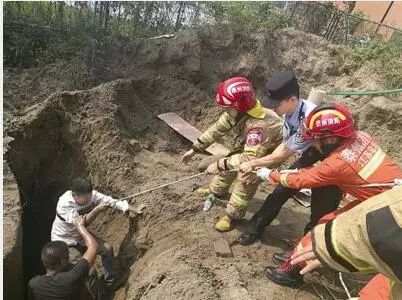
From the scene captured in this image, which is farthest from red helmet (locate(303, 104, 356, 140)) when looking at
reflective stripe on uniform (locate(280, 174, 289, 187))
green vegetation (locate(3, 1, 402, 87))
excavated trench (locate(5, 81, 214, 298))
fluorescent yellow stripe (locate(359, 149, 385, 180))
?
green vegetation (locate(3, 1, 402, 87))

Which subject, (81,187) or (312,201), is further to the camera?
(81,187)

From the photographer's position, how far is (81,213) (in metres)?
4.36

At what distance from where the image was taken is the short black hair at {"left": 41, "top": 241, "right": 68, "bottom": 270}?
3.71m

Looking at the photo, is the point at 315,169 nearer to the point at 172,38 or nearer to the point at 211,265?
the point at 211,265

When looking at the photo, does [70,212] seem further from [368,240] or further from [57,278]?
[368,240]

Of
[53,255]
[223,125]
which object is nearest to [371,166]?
[223,125]

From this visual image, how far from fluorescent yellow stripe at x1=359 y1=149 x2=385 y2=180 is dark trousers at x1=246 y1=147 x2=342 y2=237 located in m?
0.55

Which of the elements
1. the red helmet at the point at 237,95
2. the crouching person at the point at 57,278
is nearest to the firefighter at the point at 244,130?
the red helmet at the point at 237,95

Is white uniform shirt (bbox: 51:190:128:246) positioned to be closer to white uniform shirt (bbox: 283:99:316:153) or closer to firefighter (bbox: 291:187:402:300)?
white uniform shirt (bbox: 283:99:316:153)

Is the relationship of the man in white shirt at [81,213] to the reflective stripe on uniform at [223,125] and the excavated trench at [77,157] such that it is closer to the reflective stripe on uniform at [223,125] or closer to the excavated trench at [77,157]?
the excavated trench at [77,157]

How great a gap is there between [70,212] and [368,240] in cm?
345

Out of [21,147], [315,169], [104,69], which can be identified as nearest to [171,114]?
[104,69]

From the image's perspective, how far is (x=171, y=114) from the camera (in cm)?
677

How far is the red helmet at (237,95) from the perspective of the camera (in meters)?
3.98
